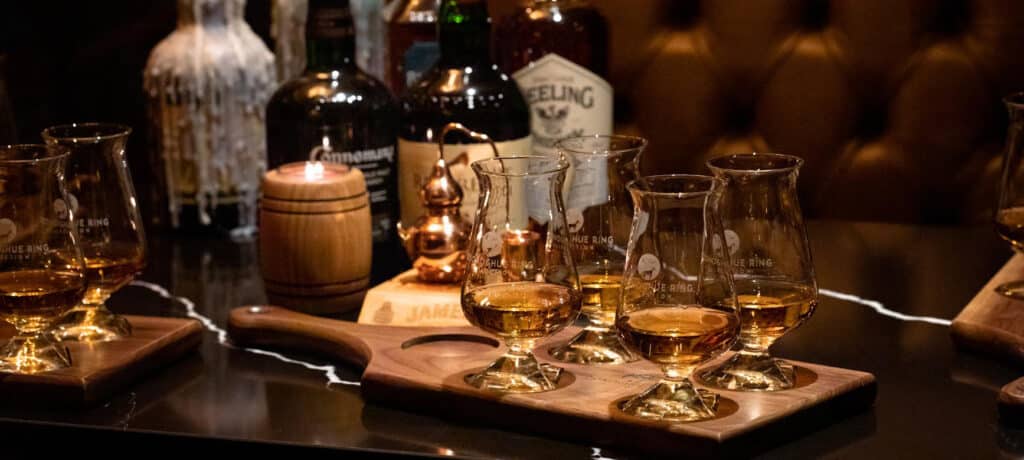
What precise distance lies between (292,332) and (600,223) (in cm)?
31

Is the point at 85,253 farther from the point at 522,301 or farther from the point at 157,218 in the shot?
the point at 157,218

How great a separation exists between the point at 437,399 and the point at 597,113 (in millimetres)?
554

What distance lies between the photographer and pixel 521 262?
3.30 ft

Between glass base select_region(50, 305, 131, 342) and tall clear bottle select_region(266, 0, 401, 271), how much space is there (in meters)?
0.31

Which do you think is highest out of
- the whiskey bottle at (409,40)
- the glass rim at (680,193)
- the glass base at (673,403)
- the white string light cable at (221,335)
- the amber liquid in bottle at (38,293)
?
the whiskey bottle at (409,40)

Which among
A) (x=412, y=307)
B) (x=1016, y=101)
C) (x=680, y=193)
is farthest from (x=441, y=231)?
(x=1016, y=101)

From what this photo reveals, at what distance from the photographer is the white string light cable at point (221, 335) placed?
1.16 meters

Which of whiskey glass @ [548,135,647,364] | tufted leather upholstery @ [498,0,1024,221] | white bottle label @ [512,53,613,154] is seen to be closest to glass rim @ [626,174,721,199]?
whiskey glass @ [548,135,647,364]

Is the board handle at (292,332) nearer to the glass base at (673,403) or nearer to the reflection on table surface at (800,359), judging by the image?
the reflection on table surface at (800,359)

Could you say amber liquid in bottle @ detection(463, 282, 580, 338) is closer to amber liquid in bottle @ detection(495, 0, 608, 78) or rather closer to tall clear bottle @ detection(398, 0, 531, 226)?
tall clear bottle @ detection(398, 0, 531, 226)

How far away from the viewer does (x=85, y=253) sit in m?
1.19

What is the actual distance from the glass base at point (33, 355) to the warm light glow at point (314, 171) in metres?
0.28

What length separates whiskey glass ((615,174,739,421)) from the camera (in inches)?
36.6

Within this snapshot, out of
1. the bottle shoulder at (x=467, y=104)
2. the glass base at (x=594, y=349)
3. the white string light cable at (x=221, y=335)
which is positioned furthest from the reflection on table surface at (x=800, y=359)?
the bottle shoulder at (x=467, y=104)
